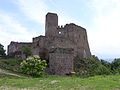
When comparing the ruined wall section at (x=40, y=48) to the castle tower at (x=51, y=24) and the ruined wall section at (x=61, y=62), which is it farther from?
the ruined wall section at (x=61, y=62)

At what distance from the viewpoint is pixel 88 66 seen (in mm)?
53719

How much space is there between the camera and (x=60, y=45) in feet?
183

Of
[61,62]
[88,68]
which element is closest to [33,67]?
[61,62]

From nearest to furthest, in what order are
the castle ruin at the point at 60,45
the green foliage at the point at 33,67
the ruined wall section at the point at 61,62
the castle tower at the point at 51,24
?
the green foliage at the point at 33,67 → the ruined wall section at the point at 61,62 → the castle ruin at the point at 60,45 → the castle tower at the point at 51,24

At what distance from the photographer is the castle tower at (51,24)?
2458 inches

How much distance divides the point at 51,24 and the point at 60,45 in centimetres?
871

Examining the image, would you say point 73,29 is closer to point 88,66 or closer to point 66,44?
point 66,44

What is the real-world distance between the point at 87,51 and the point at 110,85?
166 feet

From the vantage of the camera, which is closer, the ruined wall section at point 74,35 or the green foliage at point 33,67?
the green foliage at point 33,67

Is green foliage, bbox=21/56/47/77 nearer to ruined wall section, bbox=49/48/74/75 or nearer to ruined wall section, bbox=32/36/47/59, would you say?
ruined wall section, bbox=49/48/74/75

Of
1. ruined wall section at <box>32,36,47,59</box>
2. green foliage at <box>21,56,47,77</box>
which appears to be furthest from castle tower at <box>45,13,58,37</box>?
green foliage at <box>21,56,47,77</box>

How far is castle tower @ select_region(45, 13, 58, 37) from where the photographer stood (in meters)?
62.4

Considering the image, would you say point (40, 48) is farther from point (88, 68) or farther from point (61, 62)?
point (88, 68)

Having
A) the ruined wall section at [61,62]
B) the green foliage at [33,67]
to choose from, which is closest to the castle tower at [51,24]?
the ruined wall section at [61,62]
